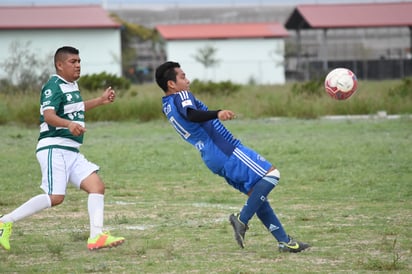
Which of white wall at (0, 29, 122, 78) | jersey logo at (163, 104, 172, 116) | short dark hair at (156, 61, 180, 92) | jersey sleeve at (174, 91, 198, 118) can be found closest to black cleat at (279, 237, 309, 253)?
jersey sleeve at (174, 91, 198, 118)

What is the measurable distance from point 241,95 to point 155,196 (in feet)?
57.7

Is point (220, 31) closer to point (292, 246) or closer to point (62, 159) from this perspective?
point (62, 159)

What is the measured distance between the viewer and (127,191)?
12.2 m

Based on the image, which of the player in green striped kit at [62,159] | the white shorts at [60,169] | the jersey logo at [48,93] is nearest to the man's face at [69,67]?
the player in green striped kit at [62,159]

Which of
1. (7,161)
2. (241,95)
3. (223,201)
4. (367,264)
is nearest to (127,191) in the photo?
(223,201)

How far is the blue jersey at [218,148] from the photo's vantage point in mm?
7797

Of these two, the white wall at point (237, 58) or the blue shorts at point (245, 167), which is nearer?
the blue shorts at point (245, 167)

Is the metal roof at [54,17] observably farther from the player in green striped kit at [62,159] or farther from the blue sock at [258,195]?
the blue sock at [258,195]

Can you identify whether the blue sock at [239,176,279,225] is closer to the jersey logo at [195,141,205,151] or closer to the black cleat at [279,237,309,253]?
the black cleat at [279,237,309,253]

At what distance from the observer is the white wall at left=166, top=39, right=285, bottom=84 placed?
60.5 meters

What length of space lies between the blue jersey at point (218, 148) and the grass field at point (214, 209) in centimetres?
65

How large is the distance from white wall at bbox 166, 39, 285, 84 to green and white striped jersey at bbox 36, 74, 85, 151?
5132cm

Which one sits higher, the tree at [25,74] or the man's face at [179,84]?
the man's face at [179,84]

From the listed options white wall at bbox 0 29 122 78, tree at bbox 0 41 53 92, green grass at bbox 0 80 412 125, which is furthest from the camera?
white wall at bbox 0 29 122 78
